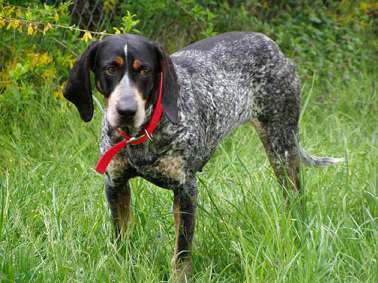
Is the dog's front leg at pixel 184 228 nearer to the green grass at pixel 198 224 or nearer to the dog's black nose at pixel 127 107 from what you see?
the green grass at pixel 198 224

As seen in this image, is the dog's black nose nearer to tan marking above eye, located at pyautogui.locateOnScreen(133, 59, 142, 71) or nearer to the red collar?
tan marking above eye, located at pyautogui.locateOnScreen(133, 59, 142, 71)

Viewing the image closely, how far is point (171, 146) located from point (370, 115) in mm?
3842

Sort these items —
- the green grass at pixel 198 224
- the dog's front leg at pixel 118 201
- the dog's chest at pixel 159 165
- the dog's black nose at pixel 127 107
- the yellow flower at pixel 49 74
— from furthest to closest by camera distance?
the yellow flower at pixel 49 74
the dog's front leg at pixel 118 201
the dog's chest at pixel 159 165
the dog's black nose at pixel 127 107
the green grass at pixel 198 224

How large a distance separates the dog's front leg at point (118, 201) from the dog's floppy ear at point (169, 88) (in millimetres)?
508

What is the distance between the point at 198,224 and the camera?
4590mm

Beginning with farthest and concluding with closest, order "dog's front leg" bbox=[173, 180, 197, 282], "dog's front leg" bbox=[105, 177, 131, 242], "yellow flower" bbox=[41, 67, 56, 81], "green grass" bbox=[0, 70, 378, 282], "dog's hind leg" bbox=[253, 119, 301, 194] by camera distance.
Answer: "yellow flower" bbox=[41, 67, 56, 81]
"dog's hind leg" bbox=[253, 119, 301, 194]
"dog's front leg" bbox=[105, 177, 131, 242]
"dog's front leg" bbox=[173, 180, 197, 282]
"green grass" bbox=[0, 70, 378, 282]

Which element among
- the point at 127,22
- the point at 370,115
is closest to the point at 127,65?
the point at 127,22

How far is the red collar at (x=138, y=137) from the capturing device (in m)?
4.15

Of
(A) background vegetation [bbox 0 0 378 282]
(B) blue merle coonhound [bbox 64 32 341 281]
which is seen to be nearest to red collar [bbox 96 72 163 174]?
(B) blue merle coonhound [bbox 64 32 341 281]

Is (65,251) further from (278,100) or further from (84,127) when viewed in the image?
(84,127)

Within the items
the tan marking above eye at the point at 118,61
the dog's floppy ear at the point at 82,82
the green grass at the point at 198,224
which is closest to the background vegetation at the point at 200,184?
the green grass at the point at 198,224

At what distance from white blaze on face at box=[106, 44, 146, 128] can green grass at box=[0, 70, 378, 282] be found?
0.58m

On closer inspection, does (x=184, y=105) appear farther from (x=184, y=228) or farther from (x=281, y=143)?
(x=281, y=143)

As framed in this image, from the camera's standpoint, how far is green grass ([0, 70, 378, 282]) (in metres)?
3.71
